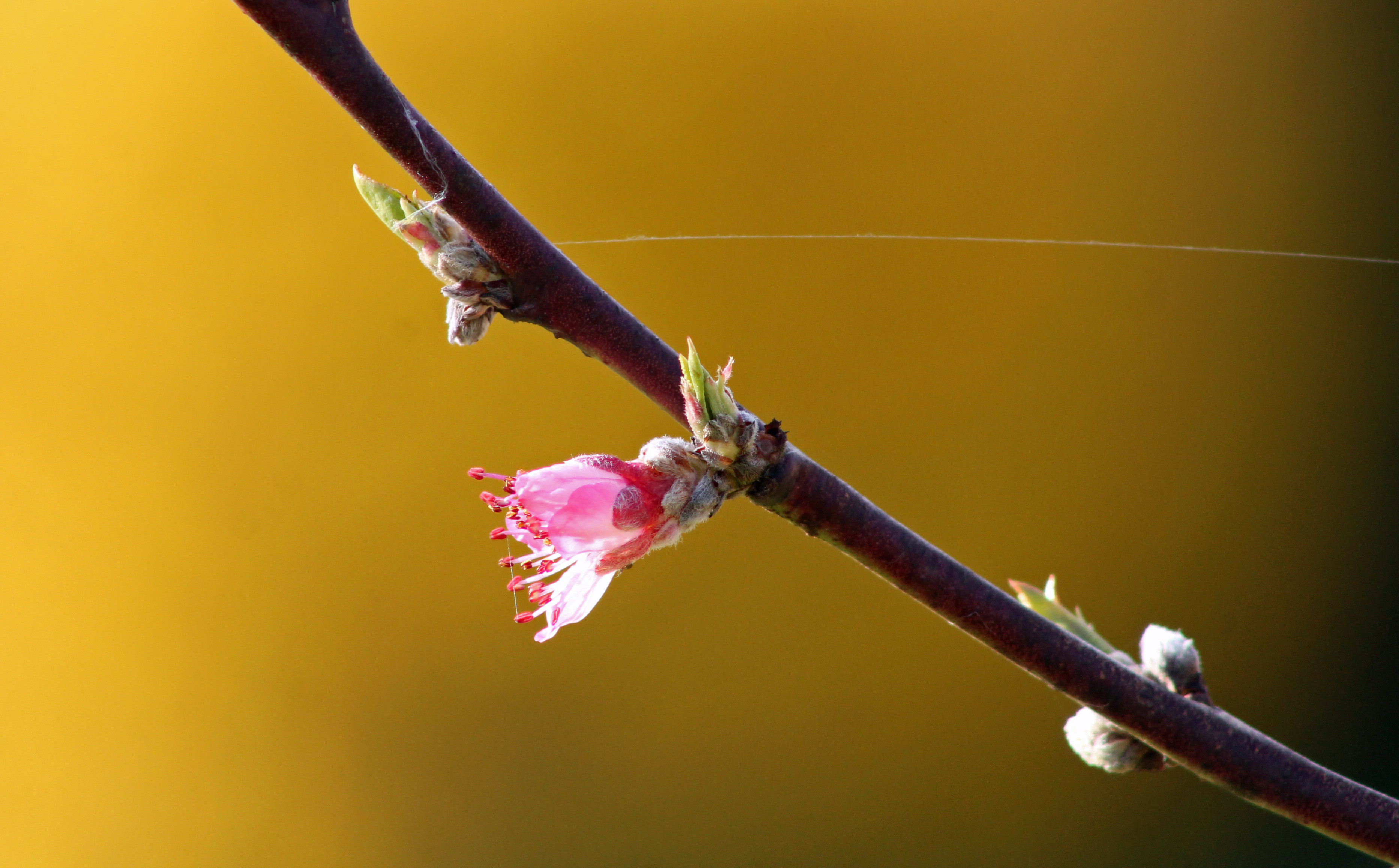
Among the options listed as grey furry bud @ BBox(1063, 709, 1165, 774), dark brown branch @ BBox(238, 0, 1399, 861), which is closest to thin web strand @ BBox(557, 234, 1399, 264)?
dark brown branch @ BBox(238, 0, 1399, 861)

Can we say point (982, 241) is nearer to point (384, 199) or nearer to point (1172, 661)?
point (1172, 661)

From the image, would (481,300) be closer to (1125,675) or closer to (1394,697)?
(1125,675)

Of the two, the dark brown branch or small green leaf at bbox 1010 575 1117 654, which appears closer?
the dark brown branch

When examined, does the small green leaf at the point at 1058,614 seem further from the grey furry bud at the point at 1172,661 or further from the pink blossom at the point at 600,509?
the pink blossom at the point at 600,509

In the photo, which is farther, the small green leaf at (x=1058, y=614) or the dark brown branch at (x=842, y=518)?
the small green leaf at (x=1058, y=614)

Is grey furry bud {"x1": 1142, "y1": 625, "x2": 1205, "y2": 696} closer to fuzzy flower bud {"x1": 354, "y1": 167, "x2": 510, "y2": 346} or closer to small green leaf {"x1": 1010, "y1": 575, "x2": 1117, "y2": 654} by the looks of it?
small green leaf {"x1": 1010, "y1": 575, "x2": 1117, "y2": 654}

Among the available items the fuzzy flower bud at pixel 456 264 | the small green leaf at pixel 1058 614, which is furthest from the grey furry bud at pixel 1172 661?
the fuzzy flower bud at pixel 456 264

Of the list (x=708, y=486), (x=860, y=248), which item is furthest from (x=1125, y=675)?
(x=860, y=248)
